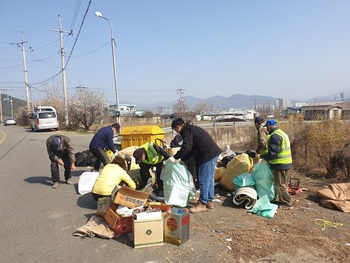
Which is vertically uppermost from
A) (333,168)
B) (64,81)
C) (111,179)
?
(64,81)

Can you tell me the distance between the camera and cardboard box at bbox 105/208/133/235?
4246 mm

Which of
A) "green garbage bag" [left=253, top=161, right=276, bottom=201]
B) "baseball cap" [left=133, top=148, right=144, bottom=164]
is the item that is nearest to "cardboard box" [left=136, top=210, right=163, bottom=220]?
"baseball cap" [left=133, top=148, right=144, bottom=164]

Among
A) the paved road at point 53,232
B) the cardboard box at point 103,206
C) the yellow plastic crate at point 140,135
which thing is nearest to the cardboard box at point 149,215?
the paved road at point 53,232

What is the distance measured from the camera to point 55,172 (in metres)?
7.30

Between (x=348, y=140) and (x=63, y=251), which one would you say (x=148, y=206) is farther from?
(x=348, y=140)

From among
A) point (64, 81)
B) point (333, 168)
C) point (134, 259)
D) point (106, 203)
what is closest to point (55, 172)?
point (106, 203)

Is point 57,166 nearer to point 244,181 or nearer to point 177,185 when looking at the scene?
point 177,185

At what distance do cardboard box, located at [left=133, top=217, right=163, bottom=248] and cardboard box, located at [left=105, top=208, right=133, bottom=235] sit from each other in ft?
1.25

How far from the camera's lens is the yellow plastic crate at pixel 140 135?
980 cm

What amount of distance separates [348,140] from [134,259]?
915cm

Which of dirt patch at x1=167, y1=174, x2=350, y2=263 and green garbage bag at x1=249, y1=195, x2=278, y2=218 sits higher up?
green garbage bag at x1=249, y1=195, x2=278, y2=218

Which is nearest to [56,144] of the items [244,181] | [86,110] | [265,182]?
[244,181]

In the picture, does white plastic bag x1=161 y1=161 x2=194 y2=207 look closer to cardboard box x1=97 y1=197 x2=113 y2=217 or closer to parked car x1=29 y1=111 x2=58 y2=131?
cardboard box x1=97 y1=197 x2=113 y2=217

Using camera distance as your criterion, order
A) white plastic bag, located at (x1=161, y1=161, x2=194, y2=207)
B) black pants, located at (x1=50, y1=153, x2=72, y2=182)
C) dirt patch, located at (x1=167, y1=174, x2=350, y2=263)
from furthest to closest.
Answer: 1. black pants, located at (x1=50, y1=153, x2=72, y2=182)
2. white plastic bag, located at (x1=161, y1=161, x2=194, y2=207)
3. dirt patch, located at (x1=167, y1=174, x2=350, y2=263)
